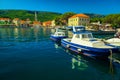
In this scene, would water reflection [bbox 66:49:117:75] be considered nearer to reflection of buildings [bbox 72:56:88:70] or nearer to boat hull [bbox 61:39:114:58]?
reflection of buildings [bbox 72:56:88:70]

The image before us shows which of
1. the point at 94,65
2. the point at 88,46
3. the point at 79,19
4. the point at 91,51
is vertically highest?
the point at 79,19

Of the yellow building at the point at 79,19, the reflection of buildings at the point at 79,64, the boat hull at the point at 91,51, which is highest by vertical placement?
the yellow building at the point at 79,19

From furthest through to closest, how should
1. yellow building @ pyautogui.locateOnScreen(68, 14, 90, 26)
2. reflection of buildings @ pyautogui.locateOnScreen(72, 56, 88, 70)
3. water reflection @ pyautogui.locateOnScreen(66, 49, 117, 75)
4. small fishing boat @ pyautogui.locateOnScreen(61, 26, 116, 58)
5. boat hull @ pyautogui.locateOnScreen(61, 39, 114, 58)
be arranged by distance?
yellow building @ pyautogui.locateOnScreen(68, 14, 90, 26) < small fishing boat @ pyautogui.locateOnScreen(61, 26, 116, 58) < boat hull @ pyautogui.locateOnScreen(61, 39, 114, 58) < reflection of buildings @ pyautogui.locateOnScreen(72, 56, 88, 70) < water reflection @ pyautogui.locateOnScreen(66, 49, 117, 75)

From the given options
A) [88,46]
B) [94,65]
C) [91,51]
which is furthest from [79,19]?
[94,65]

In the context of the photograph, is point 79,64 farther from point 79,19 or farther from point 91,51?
point 79,19

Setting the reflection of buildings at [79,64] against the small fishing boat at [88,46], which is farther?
the small fishing boat at [88,46]

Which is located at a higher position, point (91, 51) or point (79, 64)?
point (91, 51)

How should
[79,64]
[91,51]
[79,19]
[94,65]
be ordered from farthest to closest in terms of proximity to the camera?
[79,19]
[91,51]
[79,64]
[94,65]

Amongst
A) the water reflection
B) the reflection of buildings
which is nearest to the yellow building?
the water reflection

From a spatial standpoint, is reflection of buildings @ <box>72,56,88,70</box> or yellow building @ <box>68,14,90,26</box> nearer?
reflection of buildings @ <box>72,56,88,70</box>

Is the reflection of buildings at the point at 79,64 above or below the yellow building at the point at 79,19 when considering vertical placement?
below

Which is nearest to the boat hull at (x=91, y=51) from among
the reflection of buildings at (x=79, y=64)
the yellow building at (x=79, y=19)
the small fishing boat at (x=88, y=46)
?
the small fishing boat at (x=88, y=46)

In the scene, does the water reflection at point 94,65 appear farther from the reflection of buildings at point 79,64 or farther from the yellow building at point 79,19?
the yellow building at point 79,19

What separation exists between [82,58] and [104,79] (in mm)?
9731
